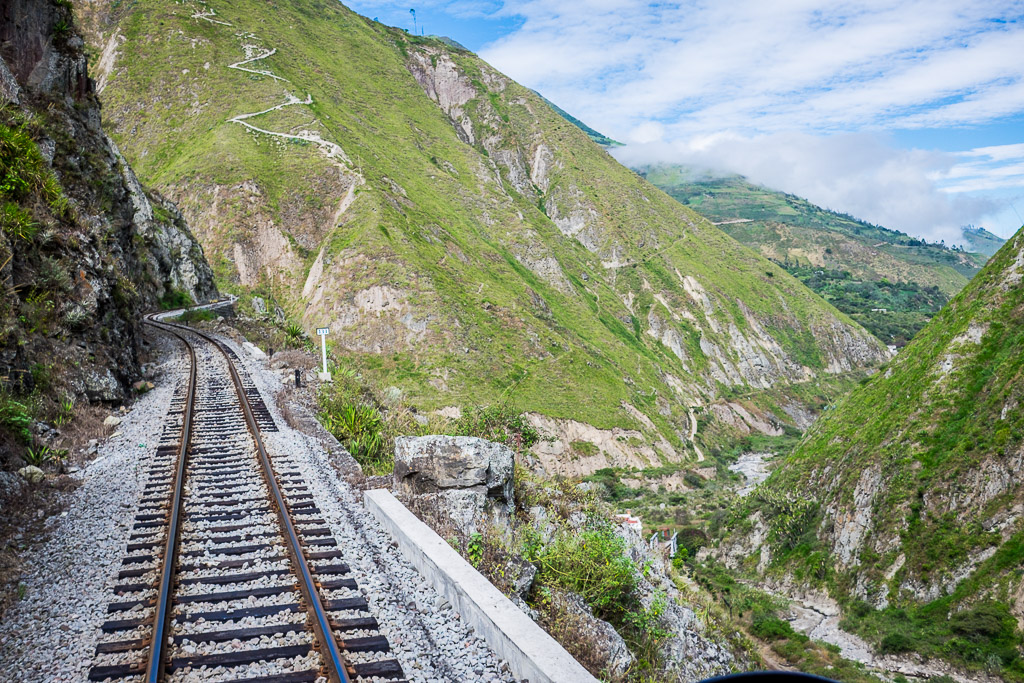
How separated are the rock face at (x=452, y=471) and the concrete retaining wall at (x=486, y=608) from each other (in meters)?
1.48

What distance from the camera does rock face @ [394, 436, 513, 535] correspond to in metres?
9.65

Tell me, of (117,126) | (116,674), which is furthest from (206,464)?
(117,126)

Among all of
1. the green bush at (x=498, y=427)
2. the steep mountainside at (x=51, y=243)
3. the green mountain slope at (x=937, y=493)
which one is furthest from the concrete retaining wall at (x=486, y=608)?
the green mountain slope at (x=937, y=493)

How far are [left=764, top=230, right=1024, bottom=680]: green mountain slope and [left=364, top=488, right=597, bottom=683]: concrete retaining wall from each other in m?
28.2

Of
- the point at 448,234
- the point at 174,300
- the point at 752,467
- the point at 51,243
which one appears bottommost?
the point at 752,467

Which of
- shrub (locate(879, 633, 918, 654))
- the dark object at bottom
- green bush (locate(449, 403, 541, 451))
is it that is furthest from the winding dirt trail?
the dark object at bottom

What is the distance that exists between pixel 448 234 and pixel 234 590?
6637 cm

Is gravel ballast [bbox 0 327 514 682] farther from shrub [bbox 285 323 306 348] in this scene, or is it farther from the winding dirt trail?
the winding dirt trail

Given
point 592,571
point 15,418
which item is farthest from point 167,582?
point 15,418

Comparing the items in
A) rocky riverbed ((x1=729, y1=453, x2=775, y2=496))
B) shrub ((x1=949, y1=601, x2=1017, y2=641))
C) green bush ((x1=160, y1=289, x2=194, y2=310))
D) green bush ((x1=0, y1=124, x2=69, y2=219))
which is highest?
green bush ((x1=0, y1=124, x2=69, y2=219))

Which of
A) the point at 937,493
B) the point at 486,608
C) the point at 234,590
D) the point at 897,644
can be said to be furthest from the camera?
the point at 937,493

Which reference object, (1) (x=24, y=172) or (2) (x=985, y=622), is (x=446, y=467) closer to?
(1) (x=24, y=172)

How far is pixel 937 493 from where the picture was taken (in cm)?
3089

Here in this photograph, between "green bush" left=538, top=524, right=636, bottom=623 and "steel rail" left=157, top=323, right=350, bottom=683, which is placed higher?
"steel rail" left=157, top=323, right=350, bottom=683
